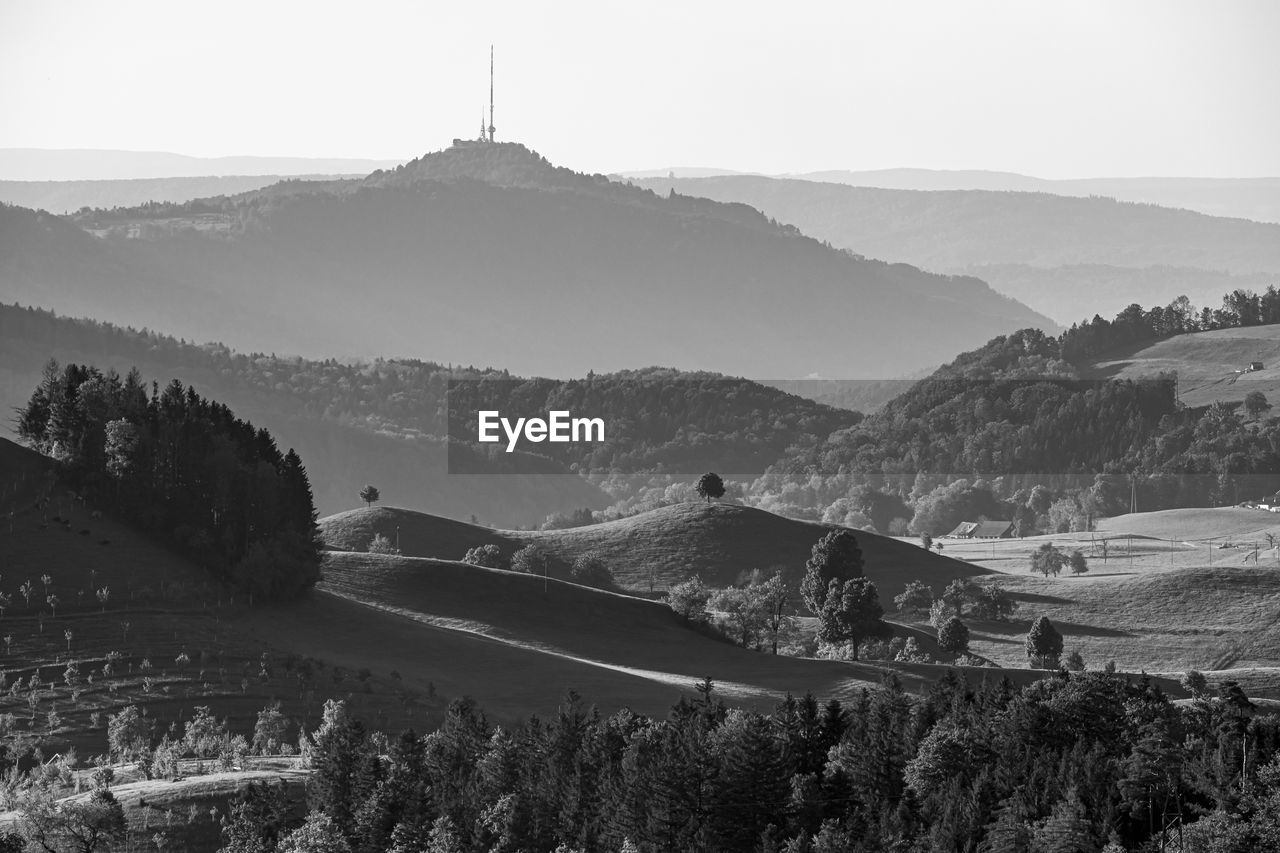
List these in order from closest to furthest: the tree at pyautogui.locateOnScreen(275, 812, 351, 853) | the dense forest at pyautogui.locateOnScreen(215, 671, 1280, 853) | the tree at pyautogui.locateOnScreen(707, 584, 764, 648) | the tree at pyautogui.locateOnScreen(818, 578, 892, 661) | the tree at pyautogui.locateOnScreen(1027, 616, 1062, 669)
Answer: the dense forest at pyautogui.locateOnScreen(215, 671, 1280, 853) → the tree at pyautogui.locateOnScreen(275, 812, 351, 853) → the tree at pyautogui.locateOnScreen(1027, 616, 1062, 669) → the tree at pyautogui.locateOnScreen(818, 578, 892, 661) → the tree at pyautogui.locateOnScreen(707, 584, 764, 648)

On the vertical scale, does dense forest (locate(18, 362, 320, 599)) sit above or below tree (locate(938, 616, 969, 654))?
above

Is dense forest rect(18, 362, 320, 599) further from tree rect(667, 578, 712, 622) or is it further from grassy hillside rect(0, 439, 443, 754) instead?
tree rect(667, 578, 712, 622)

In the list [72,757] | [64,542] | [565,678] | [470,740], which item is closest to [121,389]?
[64,542]

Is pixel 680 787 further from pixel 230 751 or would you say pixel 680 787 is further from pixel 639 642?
pixel 639 642

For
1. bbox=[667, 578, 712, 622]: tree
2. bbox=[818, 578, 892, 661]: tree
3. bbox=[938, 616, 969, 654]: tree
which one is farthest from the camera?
bbox=[667, 578, 712, 622]: tree

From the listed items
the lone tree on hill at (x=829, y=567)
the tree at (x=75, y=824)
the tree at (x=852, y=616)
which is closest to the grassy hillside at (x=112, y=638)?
the tree at (x=75, y=824)

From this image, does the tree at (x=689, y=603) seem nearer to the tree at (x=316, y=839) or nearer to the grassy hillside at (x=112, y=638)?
the grassy hillside at (x=112, y=638)

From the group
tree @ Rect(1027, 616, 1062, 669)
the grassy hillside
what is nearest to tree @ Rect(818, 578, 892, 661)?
tree @ Rect(1027, 616, 1062, 669)

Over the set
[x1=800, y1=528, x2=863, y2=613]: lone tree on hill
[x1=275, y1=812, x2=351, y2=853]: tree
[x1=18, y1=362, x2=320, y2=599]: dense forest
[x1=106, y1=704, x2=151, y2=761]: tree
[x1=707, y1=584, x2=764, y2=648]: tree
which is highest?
[x1=18, y1=362, x2=320, y2=599]: dense forest
